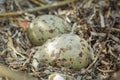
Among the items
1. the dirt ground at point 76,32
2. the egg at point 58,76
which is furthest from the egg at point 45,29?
the egg at point 58,76

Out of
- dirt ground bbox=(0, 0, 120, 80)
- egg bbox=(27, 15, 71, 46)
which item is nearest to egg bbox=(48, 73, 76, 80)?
dirt ground bbox=(0, 0, 120, 80)

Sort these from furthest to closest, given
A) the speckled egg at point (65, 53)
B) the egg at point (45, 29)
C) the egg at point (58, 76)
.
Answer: the egg at point (45, 29) < the speckled egg at point (65, 53) < the egg at point (58, 76)

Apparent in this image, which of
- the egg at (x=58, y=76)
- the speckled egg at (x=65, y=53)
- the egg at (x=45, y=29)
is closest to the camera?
the egg at (x=58, y=76)

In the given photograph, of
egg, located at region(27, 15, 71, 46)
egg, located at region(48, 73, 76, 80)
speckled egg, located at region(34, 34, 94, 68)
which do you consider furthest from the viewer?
egg, located at region(27, 15, 71, 46)

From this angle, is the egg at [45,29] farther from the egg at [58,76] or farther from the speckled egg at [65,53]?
the egg at [58,76]

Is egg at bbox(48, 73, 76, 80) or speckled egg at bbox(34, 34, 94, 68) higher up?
speckled egg at bbox(34, 34, 94, 68)

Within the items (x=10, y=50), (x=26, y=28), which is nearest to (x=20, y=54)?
(x=10, y=50)

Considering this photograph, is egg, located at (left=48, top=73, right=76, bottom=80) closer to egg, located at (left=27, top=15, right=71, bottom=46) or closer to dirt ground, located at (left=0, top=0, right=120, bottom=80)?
dirt ground, located at (left=0, top=0, right=120, bottom=80)
